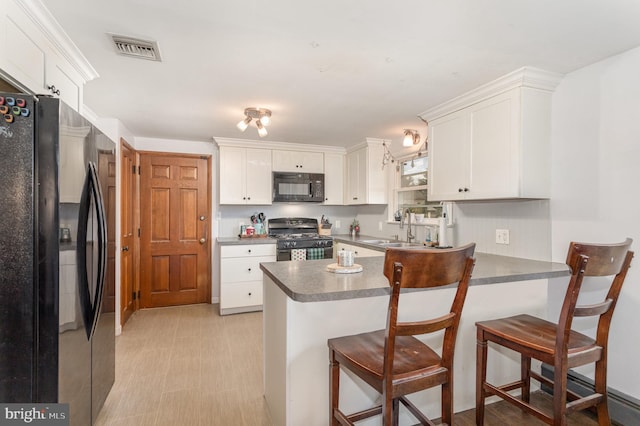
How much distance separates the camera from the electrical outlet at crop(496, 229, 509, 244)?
2607 millimetres

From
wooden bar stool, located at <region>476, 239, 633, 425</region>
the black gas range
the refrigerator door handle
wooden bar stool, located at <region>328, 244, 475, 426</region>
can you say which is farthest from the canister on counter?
the black gas range

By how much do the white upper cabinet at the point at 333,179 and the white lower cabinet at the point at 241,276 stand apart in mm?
1201

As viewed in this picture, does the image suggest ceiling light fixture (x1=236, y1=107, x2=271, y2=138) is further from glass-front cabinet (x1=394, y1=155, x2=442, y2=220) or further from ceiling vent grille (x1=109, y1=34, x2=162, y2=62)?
glass-front cabinet (x1=394, y1=155, x2=442, y2=220)

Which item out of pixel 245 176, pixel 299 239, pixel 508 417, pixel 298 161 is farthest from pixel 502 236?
pixel 245 176

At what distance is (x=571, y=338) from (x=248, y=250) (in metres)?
3.23

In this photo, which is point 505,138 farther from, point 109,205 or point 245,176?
point 245,176

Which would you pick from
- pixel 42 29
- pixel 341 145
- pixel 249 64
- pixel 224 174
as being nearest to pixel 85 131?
A: pixel 42 29

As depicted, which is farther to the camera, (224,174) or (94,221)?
(224,174)

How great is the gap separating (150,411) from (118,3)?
7.53 ft

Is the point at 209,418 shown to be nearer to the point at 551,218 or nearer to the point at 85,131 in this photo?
the point at 85,131

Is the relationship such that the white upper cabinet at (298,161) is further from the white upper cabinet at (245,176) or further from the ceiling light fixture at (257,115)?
the ceiling light fixture at (257,115)

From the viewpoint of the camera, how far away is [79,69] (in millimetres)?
2033

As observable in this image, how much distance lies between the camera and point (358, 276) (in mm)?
1771

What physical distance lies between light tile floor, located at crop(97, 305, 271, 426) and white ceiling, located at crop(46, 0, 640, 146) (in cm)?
222
